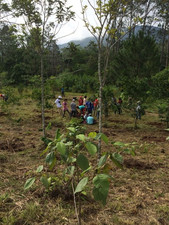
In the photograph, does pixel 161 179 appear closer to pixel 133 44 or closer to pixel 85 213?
pixel 85 213

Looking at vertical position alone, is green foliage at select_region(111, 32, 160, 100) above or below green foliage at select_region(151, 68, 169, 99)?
above

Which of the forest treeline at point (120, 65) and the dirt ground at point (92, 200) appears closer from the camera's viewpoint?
the dirt ground at point (92, 200)

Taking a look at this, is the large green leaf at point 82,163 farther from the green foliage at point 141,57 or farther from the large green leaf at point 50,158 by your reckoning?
the green foliage at point 141,57

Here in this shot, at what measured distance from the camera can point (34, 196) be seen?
2.66 meters

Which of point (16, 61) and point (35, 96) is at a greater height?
point (16, 61)

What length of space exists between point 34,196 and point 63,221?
67 cm

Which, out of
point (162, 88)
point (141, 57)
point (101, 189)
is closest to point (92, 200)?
point (101, 189)

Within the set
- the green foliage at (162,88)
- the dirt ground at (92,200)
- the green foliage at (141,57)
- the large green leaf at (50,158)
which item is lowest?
the dirt ground at (92,200)

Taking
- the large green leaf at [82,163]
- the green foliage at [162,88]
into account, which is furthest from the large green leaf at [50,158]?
the green foliage at [162,88]

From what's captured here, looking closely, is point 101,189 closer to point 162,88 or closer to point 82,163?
point 82,163

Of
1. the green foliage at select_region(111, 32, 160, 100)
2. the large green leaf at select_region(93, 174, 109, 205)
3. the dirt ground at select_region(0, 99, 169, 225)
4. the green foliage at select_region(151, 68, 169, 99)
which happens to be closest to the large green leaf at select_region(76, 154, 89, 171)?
the large green leaf at select_region(93, 174, 109, 205)

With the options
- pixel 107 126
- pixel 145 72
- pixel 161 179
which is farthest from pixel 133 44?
pixel 161 179

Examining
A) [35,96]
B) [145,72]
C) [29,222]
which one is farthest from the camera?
[145,72]

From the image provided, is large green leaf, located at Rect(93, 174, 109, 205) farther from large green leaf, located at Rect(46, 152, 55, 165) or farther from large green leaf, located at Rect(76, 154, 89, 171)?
large green leaf, located at Rect(46, 152, 55, 165)
